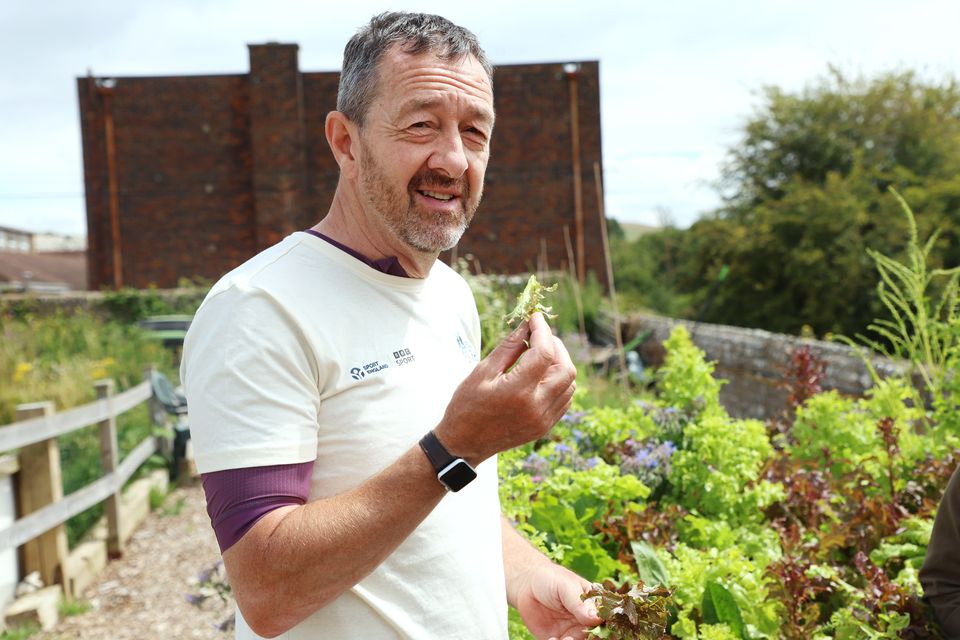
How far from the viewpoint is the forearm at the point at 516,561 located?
5.87 feet

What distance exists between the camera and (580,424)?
3727 mm

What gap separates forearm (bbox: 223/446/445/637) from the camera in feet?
3.98

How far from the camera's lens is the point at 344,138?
1668mm

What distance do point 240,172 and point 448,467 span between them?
1898 centimetres

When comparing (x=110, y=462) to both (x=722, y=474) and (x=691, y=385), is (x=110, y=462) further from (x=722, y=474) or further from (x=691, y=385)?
(x=722, y=474)

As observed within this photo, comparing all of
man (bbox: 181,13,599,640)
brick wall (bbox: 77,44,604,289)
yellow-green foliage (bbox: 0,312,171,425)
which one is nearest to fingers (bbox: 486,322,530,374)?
man (bbox: 181,13,599,640)

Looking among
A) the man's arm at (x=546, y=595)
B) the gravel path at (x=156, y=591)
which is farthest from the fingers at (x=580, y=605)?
the gravel path at (x=156, y=591)

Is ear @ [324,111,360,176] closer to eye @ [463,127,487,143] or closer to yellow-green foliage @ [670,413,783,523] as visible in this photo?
eye @ [463,127,487,143]

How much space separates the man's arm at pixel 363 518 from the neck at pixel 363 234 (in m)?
0.42

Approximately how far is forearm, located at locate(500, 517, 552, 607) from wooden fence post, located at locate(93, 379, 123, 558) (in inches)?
182

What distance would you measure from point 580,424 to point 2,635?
10.5 ft

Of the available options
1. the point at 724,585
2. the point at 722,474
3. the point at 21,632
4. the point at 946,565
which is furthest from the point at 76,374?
the point at 946,565

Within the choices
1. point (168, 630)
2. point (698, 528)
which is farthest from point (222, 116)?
point (698, 528)

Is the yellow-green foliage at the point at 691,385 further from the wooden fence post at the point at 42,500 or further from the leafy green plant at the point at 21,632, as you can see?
the wooden fence post at the point at 42,500
